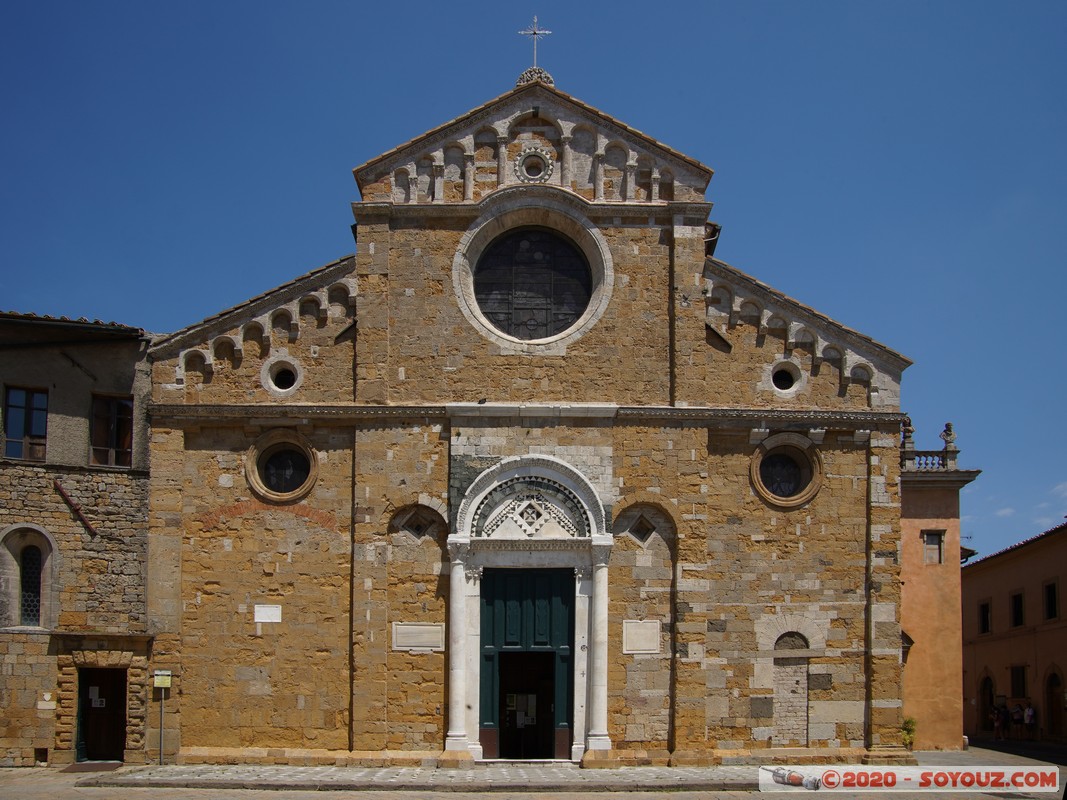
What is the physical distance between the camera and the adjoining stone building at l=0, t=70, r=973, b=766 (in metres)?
20.5

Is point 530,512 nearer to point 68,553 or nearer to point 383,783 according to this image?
point 383,783

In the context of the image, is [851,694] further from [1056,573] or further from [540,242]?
[1056,573]

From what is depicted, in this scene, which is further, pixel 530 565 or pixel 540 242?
pixel 540 242

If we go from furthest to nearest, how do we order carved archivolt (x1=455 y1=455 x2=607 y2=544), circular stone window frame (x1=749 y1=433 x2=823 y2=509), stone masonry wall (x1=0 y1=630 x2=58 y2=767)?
circular stone window frame (x1=749 y1=433 x2=823 y2=509), carved archivolt (x1=455 y1=455 x2=607 y2=544), stone masonry wall (x1=0 y1=630 x2=58 y2=767)

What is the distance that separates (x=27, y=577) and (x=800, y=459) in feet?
46.2

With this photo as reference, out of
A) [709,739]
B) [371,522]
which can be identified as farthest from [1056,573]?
[371,522]

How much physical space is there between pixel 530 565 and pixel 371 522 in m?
2.93

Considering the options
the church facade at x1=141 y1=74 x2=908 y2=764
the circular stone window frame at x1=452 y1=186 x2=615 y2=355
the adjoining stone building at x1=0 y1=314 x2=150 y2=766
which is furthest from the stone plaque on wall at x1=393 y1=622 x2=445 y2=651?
the circular stone window frame at x1=452 y1=186 x2=615 y2=355

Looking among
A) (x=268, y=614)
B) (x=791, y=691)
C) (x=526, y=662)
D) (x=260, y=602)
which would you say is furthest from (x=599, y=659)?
(x=260, y=602)

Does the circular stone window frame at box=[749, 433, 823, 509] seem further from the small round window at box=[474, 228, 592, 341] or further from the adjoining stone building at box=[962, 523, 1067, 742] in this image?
the adjoining stone building at box=[962, 523, 1067, 742]

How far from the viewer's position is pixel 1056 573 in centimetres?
3234

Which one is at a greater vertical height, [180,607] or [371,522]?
[371,522]

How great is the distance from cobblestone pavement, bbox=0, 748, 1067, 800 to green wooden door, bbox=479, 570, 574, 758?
2.92 ft

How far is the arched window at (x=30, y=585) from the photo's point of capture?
2086 centimetres
